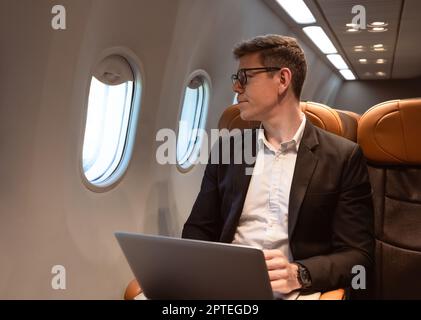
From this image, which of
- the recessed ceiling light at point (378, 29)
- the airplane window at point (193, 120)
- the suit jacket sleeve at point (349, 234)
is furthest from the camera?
the recessed ceiling light at point (378, 29)

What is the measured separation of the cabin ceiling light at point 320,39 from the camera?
5.60m

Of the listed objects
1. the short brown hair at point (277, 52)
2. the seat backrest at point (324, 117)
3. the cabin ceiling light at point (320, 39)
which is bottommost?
the seat backrest at point (324, 117)

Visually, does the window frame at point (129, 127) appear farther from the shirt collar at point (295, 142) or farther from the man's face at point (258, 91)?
the shirt collar at point (295, 142)

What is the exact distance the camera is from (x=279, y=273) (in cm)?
162

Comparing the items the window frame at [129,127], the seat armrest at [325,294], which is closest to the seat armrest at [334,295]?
the seat armrest at [325,294]

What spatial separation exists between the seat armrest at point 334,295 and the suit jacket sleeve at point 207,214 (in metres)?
0.63

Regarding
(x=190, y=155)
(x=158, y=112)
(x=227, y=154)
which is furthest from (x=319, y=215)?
(x=190, y=155)

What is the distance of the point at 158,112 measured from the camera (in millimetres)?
3217

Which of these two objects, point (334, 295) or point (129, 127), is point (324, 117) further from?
point (129, 127)

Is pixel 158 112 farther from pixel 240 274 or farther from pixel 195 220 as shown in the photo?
pixel 240 274

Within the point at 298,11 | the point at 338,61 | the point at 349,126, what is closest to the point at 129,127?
the point at 349,126

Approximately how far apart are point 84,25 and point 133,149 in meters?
1.00

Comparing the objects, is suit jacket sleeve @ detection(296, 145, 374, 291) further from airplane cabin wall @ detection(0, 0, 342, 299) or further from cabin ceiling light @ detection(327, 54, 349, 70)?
cabin ceiling light @ detection(327, 54, 349, 70)

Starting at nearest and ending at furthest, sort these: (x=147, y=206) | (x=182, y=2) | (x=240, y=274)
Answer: (x=240, y=274) < (x=182, y=2) < (x=147, y=206)
